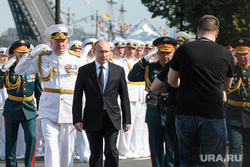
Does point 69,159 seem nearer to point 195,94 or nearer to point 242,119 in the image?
point 242,119

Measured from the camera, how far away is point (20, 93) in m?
8.60

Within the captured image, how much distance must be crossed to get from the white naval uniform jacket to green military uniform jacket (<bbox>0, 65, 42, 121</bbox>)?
Result: 2.54ft

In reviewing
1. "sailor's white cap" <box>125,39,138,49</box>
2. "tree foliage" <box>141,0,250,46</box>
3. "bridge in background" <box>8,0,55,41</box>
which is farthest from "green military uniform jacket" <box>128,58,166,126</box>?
"bridge in background" <box>8,0,55,41</box>

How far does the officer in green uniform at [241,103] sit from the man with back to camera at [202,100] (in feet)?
8.98

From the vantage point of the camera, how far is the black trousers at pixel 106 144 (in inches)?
270

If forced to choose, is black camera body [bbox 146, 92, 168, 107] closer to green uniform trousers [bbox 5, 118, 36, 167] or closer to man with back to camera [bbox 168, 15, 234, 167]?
man with back to camera [bbox 168, 15, 234, 167]

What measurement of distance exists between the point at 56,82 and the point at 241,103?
2893mm

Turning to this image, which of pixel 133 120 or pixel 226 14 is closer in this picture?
pixel 133 120

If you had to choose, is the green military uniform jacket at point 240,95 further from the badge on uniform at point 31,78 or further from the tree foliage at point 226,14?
the tree foliage at point 226,14

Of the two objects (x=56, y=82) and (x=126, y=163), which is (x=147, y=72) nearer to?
(x=56, y=82)

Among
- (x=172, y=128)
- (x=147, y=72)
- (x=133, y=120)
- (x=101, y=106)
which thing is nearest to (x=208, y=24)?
(x=172, y=128)

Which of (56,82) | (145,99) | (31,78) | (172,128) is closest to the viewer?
(172,128)

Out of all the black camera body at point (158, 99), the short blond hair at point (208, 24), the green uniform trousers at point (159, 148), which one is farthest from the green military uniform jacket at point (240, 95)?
the short blond hair at point (208, 24)

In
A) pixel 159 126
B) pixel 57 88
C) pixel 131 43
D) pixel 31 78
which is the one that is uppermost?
pixel 131 43
